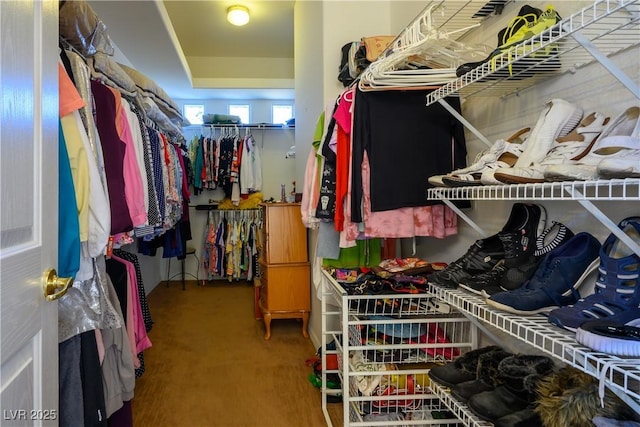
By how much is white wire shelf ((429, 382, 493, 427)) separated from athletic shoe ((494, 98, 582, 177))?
70 centimetres

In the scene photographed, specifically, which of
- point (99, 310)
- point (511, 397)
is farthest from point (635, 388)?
point (99, 310)

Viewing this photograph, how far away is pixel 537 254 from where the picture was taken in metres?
1.10

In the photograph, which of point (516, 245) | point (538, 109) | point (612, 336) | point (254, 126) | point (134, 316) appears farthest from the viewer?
point (254, 126)

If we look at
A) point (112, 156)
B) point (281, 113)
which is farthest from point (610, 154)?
point (281, 113)

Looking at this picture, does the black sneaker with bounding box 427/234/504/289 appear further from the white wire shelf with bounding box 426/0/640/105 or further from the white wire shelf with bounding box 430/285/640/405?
the white wire shelf with bounding box 426/0/640/105

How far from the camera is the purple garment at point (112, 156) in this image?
53.4 inches

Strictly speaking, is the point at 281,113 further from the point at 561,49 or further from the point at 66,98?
the point at 561,49

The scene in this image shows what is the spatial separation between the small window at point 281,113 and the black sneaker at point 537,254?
15.6 feet

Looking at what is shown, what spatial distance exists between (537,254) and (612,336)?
0.45 meters

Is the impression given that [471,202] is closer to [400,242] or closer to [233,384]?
[400,242]

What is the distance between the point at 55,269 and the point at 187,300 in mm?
3651

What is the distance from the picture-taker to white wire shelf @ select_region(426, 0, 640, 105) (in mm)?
769

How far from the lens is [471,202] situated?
1670 millimetres

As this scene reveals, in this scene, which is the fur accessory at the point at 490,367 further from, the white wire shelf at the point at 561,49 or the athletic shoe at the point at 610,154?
the white wire shelf at the point at 561,49
